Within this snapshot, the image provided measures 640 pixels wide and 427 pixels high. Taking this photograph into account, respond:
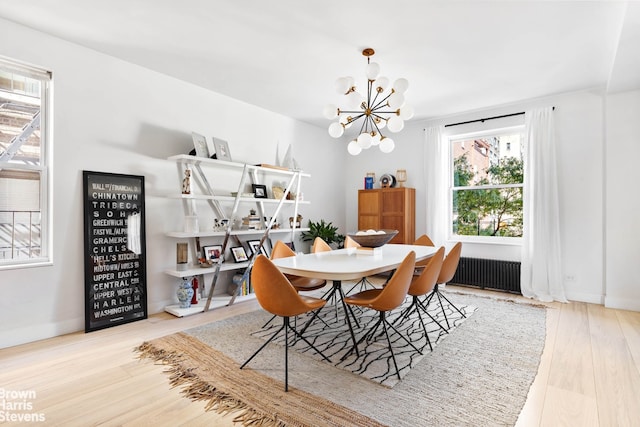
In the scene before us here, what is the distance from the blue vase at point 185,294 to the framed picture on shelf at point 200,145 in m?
1.48

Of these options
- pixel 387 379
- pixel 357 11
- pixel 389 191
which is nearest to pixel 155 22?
pixel 357 11

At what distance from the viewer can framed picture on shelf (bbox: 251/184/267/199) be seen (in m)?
4.55

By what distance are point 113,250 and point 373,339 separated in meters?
2.64

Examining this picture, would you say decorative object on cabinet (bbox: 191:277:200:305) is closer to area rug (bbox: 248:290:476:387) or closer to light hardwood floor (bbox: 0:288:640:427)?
light hardwood floor (bbox: 0:288:640:427)

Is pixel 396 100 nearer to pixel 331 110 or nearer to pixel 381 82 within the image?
pixel 381 82

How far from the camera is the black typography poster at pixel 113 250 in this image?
10.1 ft

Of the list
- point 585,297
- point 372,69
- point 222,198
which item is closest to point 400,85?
point 372,69

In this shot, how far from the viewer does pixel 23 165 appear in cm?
280

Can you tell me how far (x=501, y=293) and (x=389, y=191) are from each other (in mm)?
2209

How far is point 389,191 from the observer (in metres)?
5.43

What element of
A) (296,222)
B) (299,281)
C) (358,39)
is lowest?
(299,281)

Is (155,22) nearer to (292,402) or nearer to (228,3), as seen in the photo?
(228,3)

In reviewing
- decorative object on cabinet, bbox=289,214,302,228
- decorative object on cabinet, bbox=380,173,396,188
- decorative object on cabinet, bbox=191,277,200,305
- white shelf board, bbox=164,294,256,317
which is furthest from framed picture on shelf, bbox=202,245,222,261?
decorative object on cabinet, bbox=380,173,396,188

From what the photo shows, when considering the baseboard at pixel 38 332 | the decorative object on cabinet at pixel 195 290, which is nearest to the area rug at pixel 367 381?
the decorative object on cabinet at pixel 195 290
